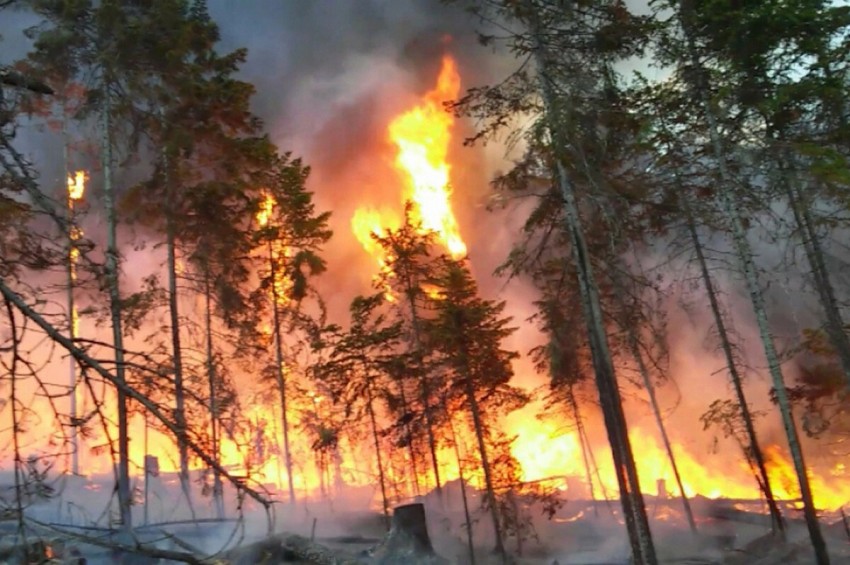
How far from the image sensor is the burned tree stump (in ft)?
55.0

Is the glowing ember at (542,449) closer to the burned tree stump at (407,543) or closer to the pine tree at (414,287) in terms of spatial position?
the pine tree at (414,287)

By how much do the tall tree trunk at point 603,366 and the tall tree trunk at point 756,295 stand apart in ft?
12.9

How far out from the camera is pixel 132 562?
12695 millimetres

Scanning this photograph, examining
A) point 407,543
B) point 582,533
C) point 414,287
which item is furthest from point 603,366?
point 582,533

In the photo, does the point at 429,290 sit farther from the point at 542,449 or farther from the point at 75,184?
the point at 75,184

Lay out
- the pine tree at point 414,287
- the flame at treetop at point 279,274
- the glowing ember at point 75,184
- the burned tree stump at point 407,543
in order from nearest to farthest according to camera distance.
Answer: the glowing ember at point 75,184
the burned tree stump at point 407,543
the pine tree at point 414,287
the flame at treetop at point 279,274

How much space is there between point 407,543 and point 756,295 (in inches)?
424

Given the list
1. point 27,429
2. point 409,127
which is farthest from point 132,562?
point 409,127

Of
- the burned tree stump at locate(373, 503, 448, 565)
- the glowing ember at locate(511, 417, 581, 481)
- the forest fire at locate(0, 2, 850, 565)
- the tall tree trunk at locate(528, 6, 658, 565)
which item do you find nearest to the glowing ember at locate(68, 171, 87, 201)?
the forest fire at locate(0, 2, 850, 565)

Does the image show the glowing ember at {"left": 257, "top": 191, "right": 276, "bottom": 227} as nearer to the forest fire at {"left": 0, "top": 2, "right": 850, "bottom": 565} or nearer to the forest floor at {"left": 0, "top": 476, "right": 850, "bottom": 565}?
the forest fire at {"left": 0, "top": 2, "right": 850, "bottom": 565}

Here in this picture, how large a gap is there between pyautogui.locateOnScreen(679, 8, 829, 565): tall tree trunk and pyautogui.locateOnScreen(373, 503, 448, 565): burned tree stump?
29.6 feet

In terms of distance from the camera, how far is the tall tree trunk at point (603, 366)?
12.0 meters

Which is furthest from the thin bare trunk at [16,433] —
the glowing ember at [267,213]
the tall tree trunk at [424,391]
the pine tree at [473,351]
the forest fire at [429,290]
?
the glowing ember at [267,213]

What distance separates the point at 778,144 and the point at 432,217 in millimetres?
24767
